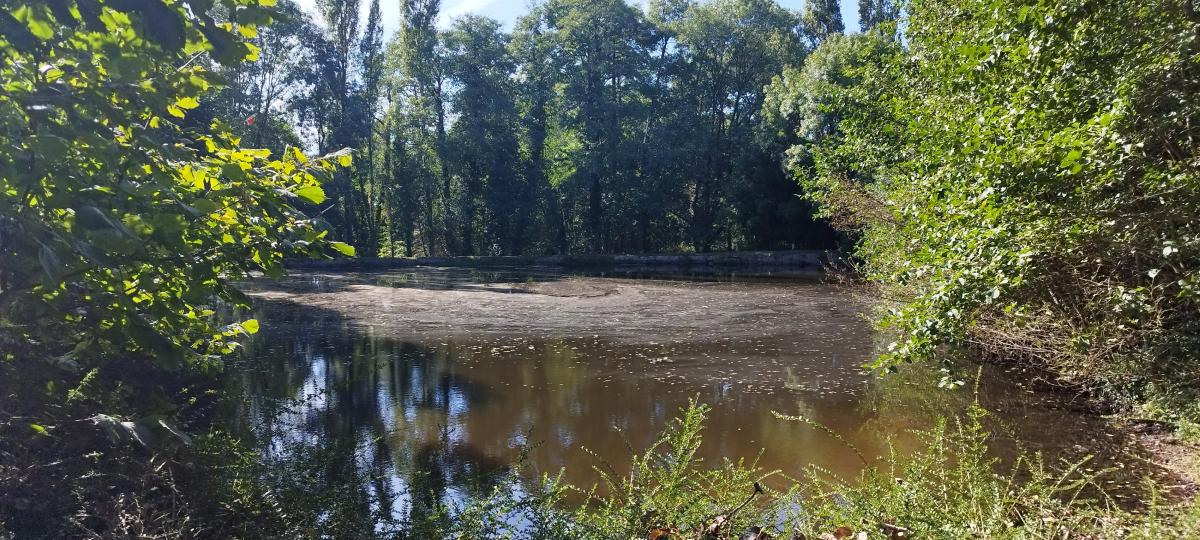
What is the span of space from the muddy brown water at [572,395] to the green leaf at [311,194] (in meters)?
1.80

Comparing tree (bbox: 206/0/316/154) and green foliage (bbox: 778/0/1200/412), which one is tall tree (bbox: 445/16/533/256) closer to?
tree (bbox: 206/0/316/154)

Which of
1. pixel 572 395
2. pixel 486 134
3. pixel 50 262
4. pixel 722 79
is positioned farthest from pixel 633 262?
pixel 50 262

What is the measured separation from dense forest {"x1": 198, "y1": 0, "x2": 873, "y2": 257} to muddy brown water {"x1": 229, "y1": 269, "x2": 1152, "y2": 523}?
21.8 meters

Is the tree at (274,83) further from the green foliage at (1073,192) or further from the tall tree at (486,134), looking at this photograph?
the green foliage at (1073,192)

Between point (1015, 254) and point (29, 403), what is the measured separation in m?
5.04

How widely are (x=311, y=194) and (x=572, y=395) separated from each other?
5520 millimetres

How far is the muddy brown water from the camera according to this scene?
561 cm

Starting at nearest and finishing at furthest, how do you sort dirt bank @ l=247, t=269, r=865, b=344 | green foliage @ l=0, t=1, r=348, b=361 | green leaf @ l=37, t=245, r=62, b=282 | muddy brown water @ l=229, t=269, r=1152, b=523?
green leaf @ l=37, t=245, r=62, b=282 → green foliage @ l=0, t=1, r=348, b=361 → muddy brown water @ l=229, t=269, r=1152, b=523 → dirt bank @ l=247, t=269, r=865, b=344

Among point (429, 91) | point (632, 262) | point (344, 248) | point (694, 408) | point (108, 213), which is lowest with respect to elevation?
point (632, 262)

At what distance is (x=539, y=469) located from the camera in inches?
217

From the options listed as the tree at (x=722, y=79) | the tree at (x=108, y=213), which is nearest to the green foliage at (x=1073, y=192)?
the tree at (x=108, y=213)

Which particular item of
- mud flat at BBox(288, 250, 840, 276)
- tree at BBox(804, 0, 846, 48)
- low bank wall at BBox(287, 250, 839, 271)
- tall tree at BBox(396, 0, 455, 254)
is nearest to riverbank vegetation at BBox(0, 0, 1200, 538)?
mud flat at BBox(288, 250, 840, 276)

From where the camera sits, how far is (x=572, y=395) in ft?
26.1

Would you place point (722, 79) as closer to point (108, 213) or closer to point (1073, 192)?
point (1073, 192)
